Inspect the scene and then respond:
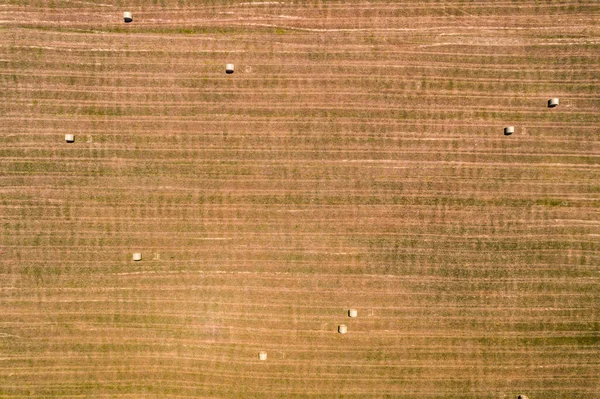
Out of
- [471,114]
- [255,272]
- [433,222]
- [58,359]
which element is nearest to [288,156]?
[255,272]

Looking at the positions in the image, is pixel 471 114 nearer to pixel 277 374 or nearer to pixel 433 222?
pixel 433 222

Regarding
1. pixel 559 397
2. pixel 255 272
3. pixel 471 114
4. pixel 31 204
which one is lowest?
pixel 559 397

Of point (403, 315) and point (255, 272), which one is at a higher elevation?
point (255, 272)

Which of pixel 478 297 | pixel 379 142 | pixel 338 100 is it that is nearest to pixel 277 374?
pixel 478 297

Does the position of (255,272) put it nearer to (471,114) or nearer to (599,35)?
(471,114)

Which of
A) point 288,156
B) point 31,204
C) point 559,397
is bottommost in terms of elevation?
point 559,397

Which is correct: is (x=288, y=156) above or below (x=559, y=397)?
above
